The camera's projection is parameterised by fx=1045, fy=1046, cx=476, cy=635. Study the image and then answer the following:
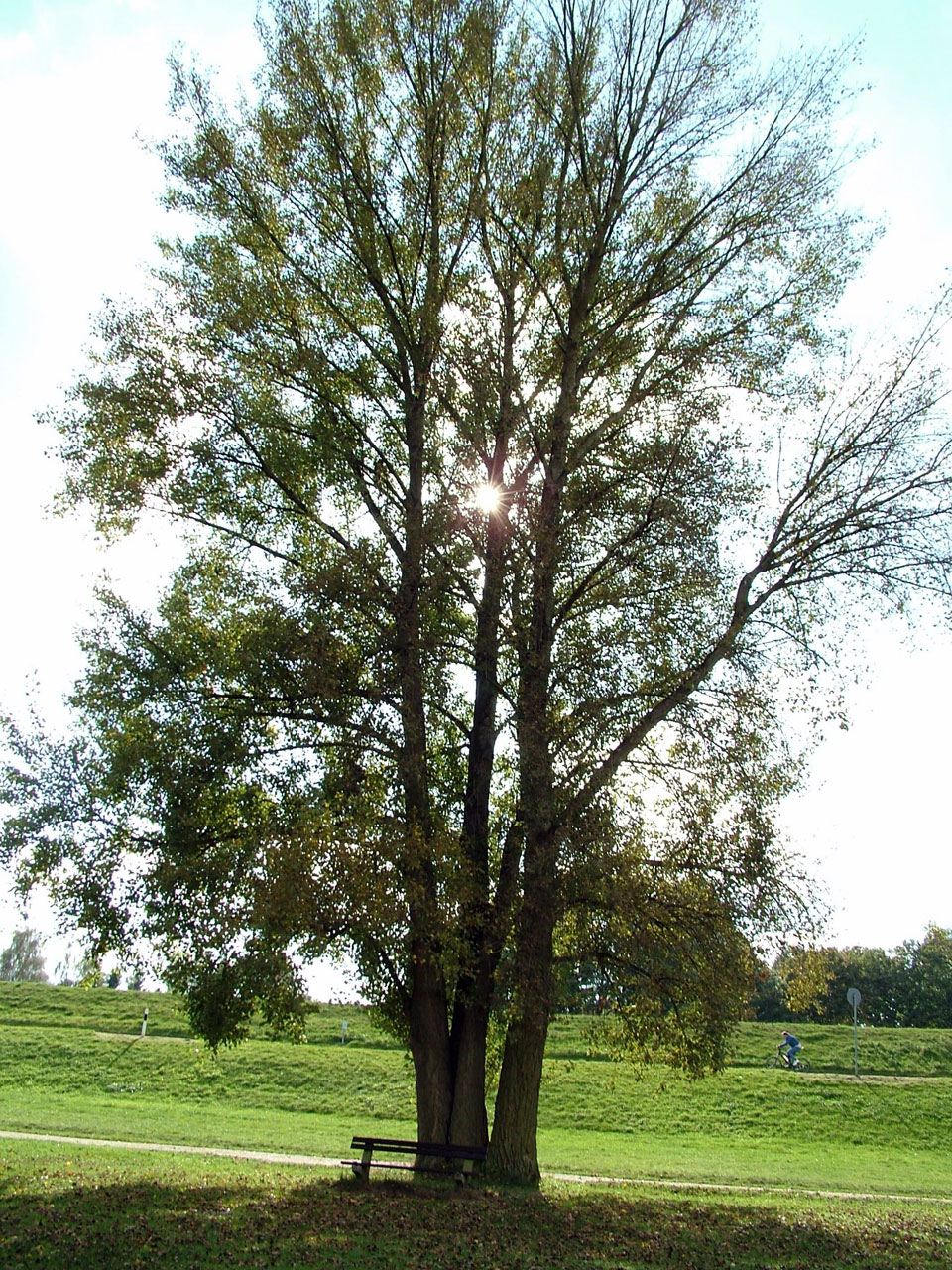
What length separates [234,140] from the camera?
1659 centimetres

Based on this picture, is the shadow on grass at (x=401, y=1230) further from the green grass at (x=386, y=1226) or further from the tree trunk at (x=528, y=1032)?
the tree trunk at (x=528, y=1032)

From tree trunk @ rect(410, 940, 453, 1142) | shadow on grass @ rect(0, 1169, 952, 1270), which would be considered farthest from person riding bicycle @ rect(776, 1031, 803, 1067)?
tree trunk @ rect(410, 940, 453, 1142)

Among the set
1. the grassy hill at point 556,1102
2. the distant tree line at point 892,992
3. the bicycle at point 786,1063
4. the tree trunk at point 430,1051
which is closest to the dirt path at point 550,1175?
the grassy hill at point 556,1102

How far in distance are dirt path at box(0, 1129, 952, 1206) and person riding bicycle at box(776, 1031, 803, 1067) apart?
1573cm

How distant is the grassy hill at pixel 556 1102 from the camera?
2141 cm

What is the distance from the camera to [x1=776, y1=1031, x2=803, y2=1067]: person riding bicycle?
3419 cm

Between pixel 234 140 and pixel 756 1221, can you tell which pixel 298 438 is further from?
pixel 756 1221

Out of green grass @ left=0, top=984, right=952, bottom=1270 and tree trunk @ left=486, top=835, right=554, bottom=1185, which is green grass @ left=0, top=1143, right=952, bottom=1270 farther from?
tree trunk @ left=486, top=835, right=554, bottom=1185

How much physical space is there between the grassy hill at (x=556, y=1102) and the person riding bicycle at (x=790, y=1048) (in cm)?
104

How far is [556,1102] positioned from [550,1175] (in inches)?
510

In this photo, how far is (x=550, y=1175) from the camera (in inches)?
684

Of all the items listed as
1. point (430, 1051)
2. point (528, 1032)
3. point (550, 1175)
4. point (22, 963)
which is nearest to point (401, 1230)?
point (528, 1032)

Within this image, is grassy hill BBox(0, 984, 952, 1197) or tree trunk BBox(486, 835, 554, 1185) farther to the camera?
grassy hill BBox(0, 984, 952, 1197)

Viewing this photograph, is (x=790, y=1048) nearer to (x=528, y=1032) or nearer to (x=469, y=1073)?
(x=469, y=1073)
